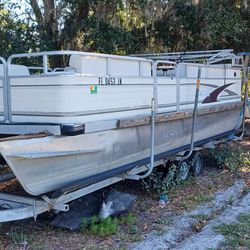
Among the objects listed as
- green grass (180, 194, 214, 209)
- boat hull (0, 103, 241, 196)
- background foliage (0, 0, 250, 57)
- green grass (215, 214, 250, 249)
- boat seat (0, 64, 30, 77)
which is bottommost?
green grass (180, 194, 214, 209)

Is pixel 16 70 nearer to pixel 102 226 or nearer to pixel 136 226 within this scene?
pixel 102 226

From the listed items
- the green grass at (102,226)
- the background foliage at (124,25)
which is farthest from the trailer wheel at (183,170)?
the background foliage at (124,25)

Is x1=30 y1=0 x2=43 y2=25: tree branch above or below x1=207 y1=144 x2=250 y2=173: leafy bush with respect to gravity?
above

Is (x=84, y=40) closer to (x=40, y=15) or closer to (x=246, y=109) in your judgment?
(x=40, y=15)

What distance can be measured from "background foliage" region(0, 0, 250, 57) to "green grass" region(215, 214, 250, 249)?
6403 mm

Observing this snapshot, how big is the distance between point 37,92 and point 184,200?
9.67 feet

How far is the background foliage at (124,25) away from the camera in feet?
36.9

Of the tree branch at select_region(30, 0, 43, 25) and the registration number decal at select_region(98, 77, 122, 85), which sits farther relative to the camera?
the tree branch at select_region(30, 0, 43, 25)

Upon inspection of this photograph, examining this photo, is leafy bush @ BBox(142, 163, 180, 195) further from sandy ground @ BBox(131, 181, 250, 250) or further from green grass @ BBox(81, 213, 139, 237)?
green grass @ BBox(81, 213, 139, 237)

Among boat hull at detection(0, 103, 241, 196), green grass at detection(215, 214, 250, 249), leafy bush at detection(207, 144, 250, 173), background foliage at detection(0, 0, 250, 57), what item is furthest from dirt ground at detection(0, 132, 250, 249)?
background foliage at detection(0, 0, 250, 57)

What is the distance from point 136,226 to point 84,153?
1198 mm

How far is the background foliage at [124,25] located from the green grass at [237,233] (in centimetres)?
640

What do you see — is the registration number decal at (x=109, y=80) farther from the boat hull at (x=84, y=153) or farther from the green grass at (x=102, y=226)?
the green grass at (x=102, y=226)

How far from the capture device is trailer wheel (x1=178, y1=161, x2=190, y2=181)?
7787 millimetres
